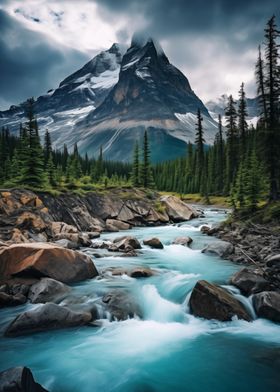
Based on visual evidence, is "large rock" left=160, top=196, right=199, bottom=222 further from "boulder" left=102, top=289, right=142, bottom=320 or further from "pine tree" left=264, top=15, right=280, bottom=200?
"boulder" left=102, top=289, right=142, bottom=320

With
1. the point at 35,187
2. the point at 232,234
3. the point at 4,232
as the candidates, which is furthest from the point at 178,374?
the point at 35,187

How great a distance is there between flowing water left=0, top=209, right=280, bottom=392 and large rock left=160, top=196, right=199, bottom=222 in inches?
1059

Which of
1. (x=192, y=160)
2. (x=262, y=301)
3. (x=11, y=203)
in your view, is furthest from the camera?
(x=192, y=160)

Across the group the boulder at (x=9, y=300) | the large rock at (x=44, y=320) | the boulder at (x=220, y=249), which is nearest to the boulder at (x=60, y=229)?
the boulder at (x=220, y=249)

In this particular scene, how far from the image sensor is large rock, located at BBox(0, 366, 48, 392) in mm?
5406

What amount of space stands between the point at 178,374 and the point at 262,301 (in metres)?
4.27

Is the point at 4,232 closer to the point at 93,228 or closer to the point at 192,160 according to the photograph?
the point at 93,228

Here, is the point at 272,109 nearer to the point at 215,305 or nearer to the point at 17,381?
the point at 215,305

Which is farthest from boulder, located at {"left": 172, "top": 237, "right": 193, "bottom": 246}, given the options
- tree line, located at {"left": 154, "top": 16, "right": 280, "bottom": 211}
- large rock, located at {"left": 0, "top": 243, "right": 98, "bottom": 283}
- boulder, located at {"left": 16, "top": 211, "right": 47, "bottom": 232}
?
large rock, located at {"left": 0, "top": 243, "right": 98, "bottom": 283}

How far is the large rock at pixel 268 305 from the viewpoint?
1021cm

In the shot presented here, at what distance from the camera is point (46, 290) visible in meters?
11.7

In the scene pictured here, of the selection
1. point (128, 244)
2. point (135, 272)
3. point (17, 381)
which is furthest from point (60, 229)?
point (17, 381)

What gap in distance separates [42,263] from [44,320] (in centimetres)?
374

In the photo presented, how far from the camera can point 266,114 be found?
2809 centimetres
